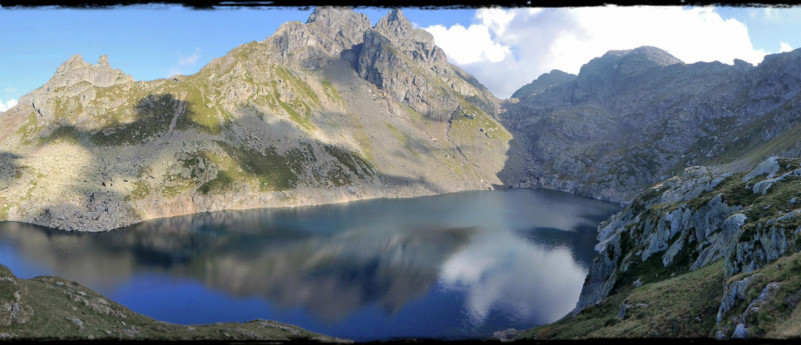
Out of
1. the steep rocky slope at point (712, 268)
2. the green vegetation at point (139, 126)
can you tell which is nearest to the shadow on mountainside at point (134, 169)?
the green vegetation at point (139, 126)

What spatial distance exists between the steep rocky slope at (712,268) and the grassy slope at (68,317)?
2738cm

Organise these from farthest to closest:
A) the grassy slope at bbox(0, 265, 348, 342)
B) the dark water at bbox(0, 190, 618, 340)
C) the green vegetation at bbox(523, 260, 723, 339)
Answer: the dark water at bbox(0, 190, 618, 340) → the green vegetation at bbox(523, 260, 723, 339) → the grassy slope at bbox(0, 265, 348, 342)

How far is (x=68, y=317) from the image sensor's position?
2509 cm

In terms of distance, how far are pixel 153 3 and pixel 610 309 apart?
53688mm

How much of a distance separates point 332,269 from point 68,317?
69.9 meters

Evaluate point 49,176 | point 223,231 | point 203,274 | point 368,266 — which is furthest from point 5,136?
point 368,266

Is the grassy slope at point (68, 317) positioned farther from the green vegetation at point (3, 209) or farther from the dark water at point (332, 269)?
the green vegetation at point (3, 209)

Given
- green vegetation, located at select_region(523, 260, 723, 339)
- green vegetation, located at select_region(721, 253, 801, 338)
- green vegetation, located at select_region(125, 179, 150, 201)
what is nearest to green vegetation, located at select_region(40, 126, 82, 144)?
green vegetation, located at select_region(125, 179, 150, 201)

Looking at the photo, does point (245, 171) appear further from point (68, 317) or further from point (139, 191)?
point (68, 317)

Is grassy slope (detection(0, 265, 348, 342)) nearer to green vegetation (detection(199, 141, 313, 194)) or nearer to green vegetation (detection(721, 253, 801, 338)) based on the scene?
green vegetation (detection(721, 253, 801, 338))

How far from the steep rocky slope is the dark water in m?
20.1

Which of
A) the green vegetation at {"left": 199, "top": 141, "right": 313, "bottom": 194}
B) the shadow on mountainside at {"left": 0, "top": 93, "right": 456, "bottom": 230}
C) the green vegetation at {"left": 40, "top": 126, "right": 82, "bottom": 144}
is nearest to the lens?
the shadow on mountainside at {"left": 0, "top": 93, "right": 456, "bottom": 230}

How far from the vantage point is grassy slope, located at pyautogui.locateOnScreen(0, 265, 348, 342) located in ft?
67.9

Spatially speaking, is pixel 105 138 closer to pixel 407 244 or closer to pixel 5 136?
pixel 5 136
